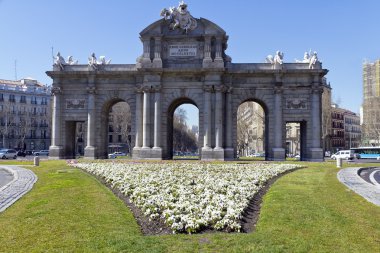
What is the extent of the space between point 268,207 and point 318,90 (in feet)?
119

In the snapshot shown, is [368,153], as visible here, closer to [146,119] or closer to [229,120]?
[229,120]

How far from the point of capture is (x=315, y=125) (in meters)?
49.0

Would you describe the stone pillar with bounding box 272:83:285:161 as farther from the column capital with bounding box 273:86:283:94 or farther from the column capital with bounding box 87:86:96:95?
the column capital with bounding box 87:86:96:95

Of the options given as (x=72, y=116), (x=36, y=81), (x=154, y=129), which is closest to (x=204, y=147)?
(x=154, y=129)

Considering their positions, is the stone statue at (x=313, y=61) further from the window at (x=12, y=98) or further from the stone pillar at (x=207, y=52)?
the window at (x=12, y=98)

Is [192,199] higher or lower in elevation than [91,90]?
lower

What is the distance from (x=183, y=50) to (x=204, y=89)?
17.7 feet

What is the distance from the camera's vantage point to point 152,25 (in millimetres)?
48750

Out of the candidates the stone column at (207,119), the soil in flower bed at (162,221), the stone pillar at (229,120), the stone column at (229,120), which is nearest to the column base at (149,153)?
the stone column at (207,119)

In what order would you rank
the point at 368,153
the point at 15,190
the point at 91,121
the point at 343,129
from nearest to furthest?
the point at 15,190 → the point at 91,121 → the point at 368,153 → the point at 343,129

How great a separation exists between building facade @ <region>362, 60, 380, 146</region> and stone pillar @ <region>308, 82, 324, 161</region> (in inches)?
2129

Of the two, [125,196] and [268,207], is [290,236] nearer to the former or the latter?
[268,207]

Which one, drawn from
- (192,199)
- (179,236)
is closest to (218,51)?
(192,199)

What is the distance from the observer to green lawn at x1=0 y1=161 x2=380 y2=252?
35.3 feet
